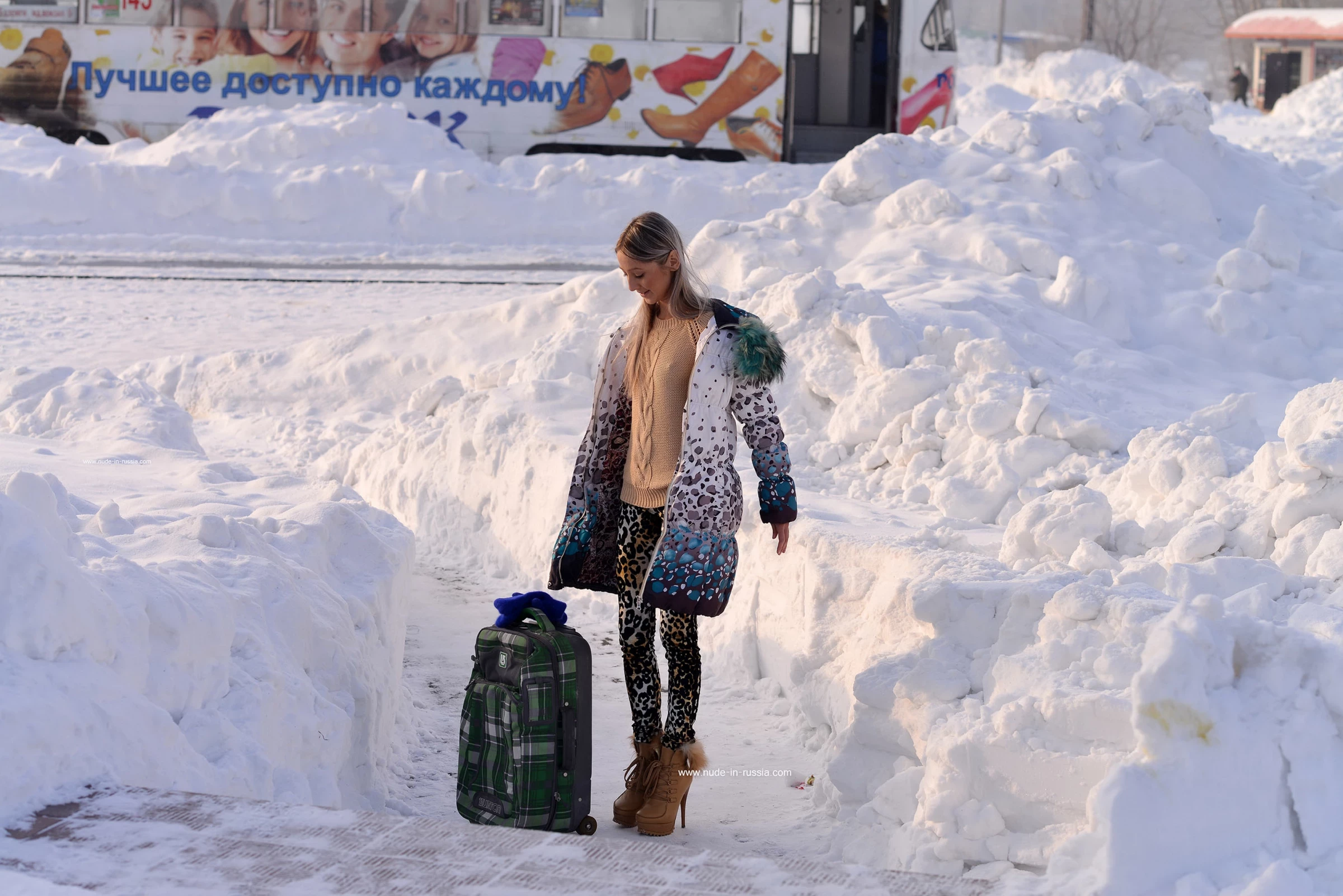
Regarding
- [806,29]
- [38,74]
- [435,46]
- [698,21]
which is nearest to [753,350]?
[698,21]

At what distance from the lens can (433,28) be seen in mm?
15391

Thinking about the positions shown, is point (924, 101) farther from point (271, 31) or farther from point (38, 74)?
point (38, 74)

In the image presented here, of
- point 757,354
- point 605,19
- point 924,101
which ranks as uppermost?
point 605,19

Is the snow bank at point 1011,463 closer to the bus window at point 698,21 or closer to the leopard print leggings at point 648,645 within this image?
the leopard print leggings at point 648,645

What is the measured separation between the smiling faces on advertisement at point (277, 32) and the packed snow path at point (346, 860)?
1407cm

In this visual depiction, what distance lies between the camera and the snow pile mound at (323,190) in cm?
1352

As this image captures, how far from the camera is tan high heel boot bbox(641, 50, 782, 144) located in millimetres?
15445

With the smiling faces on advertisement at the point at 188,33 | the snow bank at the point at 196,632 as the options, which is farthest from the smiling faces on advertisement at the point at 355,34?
the snow bank at the point at 196,632

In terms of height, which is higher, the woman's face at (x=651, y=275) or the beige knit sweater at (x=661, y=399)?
the woman's face at (x=651, y=275)

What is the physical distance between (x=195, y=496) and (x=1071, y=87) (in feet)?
109

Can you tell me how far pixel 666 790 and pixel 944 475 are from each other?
7.99 ft

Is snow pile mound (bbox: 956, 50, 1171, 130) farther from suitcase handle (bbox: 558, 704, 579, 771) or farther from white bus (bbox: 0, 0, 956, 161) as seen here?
suitcase handle (bbox: 558, 704, 579, 771)

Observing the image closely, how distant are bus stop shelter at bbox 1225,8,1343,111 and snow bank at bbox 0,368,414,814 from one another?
2958cm

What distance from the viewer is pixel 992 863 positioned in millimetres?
3137
